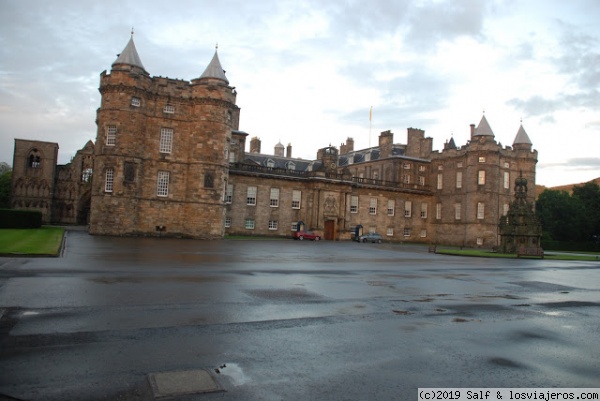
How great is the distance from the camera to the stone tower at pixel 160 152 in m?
39.5

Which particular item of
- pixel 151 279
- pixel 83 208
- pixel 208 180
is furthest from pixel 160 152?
pixel 151 279

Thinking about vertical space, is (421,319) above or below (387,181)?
below

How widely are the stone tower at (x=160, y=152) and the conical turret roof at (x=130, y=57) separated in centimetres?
9

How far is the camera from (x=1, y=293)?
33.3 ft

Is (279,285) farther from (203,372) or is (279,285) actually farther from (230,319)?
(203,372)

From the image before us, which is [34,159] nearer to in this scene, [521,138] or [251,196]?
[251,196]

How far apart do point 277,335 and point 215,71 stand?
38.4m

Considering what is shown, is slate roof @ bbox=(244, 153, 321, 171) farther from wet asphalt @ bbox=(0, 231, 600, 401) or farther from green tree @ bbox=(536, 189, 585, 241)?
wet asphalt @ bbox=(0, 231, 600, 401)

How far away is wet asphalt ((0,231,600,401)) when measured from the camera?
5633mm

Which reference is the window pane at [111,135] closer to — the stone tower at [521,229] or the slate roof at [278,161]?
the slate roof at [278,161]

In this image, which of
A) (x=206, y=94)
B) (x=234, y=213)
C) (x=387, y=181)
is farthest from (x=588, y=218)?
(x=206, y=94)

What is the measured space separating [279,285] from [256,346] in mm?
6493

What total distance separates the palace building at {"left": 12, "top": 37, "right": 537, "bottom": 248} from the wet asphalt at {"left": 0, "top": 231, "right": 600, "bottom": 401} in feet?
87.5

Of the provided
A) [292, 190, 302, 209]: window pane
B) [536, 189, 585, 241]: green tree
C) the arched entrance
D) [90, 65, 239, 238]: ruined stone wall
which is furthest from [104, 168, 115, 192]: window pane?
[536, 189, 585, 241]: green tree
